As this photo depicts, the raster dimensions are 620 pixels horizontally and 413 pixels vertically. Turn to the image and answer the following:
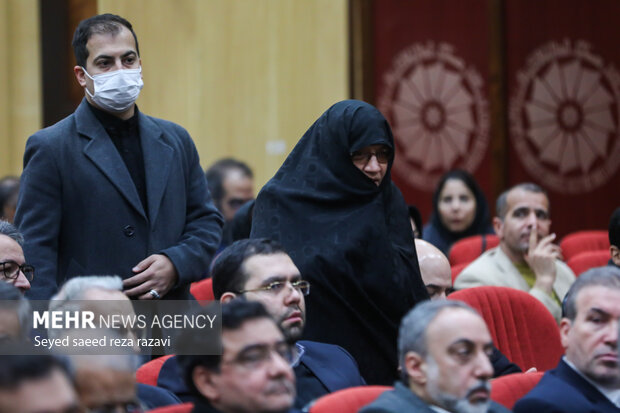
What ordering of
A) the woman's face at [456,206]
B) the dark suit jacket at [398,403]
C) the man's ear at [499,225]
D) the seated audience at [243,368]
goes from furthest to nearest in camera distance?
the woman's face at [456,206], the man's ear at [499,225], the dark suit jacket at [398,403], the seated audience at [243,368]

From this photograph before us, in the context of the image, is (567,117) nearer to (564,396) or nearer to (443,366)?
(564,396)

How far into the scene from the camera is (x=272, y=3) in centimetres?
718

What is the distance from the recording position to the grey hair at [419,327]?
2303mm

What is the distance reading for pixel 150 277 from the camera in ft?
9.86

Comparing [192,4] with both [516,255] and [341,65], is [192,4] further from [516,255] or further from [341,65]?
[516,255]

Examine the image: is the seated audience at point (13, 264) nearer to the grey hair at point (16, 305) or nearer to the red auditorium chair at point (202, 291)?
the grey hair at point (16, 305)

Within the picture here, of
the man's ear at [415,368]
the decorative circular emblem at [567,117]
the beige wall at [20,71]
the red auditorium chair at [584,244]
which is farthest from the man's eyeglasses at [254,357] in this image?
the decorative circular emblem at [567,117]

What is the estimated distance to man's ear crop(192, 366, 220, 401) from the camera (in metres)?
2.15

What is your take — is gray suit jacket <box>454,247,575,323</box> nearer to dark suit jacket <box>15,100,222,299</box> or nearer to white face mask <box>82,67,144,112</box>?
dark suit jacket <box>15,100,222,299</box>

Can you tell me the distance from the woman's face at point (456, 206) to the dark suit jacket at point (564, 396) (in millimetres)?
3196

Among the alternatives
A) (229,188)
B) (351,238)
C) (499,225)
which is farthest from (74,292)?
(229,188)

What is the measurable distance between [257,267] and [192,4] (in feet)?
15.1

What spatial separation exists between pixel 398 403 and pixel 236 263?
788 mm

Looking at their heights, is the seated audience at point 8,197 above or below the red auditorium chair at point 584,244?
above
